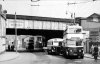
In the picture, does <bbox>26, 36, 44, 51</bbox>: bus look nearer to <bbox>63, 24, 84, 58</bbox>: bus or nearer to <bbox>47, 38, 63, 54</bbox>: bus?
<bbox>47, 38, 63, 54</bbox>: bus

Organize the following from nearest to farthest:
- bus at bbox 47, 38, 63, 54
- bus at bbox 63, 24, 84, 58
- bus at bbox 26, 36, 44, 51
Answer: bus at bbox 63, 24, 84, 58 → bus at bbox 47, 38, 63, 54 → bus at bbox 26, 36, 44, 51

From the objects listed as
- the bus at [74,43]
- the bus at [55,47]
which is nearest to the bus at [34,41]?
the bus at [55,47]

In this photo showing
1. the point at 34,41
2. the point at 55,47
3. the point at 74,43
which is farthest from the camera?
the point at 34,41

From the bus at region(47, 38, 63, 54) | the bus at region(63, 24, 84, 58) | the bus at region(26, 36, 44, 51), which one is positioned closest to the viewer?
the bus at region(63, 24, 84, 58)

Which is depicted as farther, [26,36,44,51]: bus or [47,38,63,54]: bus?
[26,36,44,51]: bus

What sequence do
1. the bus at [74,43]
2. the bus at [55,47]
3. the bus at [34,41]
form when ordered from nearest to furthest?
the bus at [74,43] < the bus at [55,47] < the bus at [34,41]

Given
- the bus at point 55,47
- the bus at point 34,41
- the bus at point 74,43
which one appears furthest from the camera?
the bus at point 34,41

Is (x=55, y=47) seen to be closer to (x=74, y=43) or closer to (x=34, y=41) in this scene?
(x=74, y=43)

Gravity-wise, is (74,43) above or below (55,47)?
above

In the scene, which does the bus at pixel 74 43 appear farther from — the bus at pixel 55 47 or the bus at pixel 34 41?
the bus at pixel 34 41

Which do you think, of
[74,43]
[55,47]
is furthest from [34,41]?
[74,43]

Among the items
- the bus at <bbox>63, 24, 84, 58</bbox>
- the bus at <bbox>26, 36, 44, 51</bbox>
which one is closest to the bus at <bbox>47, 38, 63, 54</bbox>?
the bus at <bbox>63, 24, 84, 58</bbox>

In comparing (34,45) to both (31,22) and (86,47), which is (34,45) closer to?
(31,22)

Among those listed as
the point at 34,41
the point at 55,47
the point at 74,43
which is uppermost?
the point at 74,43
